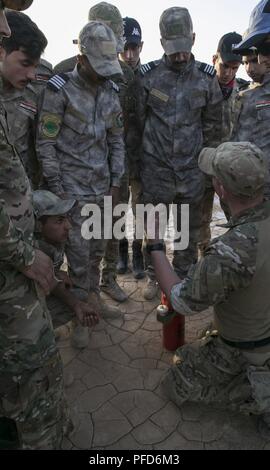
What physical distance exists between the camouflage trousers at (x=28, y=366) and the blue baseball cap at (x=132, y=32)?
4062 mm

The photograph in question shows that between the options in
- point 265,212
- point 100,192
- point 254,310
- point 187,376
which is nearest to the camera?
point 265,212

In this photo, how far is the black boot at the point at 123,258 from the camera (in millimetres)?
4766

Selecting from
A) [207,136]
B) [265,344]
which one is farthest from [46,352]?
[207,136]

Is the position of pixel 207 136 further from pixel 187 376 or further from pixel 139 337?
pixel 187 376

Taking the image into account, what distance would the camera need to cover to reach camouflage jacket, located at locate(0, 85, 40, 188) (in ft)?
9.89

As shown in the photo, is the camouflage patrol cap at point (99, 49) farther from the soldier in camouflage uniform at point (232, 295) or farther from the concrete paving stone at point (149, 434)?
the concrete paving stone at point (149, 434)

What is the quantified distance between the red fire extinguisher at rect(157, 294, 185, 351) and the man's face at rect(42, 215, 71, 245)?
1.02 metres

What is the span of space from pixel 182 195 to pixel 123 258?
4.06 feet

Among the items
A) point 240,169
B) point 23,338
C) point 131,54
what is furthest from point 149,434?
point 131,54

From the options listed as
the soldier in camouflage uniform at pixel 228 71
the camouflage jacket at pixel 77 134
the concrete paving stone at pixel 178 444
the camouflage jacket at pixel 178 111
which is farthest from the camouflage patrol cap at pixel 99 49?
the concrete paving stone at pixel 178 444

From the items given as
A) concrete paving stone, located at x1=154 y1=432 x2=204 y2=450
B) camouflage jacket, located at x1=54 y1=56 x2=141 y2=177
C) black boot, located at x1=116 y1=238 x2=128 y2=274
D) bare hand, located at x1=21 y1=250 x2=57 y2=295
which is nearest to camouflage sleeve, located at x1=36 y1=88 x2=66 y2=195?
camouflage jacket, located at x1=54 y1=56 x2=141 y2=177

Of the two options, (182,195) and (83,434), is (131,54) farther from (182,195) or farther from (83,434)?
(83,434)

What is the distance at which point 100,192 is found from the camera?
3.45 m

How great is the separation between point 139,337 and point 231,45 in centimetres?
332
